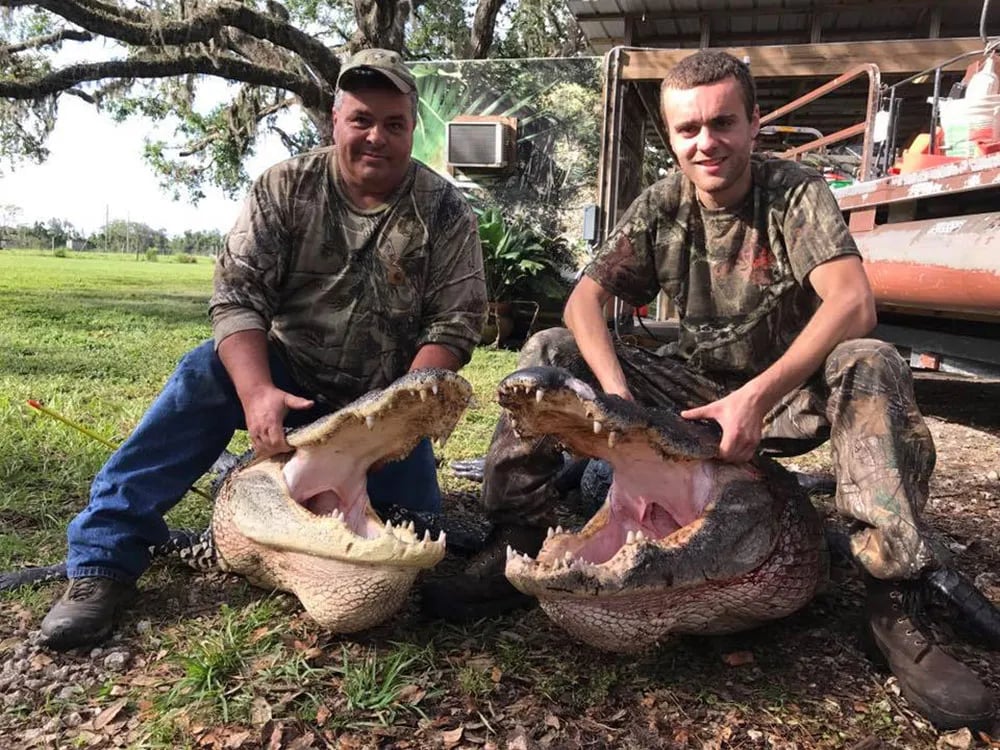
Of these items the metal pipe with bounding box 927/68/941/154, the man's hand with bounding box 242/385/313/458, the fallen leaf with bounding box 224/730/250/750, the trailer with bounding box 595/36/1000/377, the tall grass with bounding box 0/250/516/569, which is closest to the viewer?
the fallen leaf with bounding box 224/730/250/750

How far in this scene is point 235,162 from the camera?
19.8 meters

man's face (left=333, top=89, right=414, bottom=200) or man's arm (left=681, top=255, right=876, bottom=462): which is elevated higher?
man's face (left=333, top=89, right=414, bottom=200)

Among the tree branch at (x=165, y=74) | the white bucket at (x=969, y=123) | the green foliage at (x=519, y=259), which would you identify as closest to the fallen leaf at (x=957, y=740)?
Result: the white bucket at (x=969, y=123)

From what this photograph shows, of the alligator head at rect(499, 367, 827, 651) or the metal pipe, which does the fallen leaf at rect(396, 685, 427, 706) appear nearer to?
the alligator head at rect(499, 367, 827, 651)

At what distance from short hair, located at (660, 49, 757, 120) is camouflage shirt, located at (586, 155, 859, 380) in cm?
27

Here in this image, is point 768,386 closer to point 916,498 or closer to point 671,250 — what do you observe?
point 916,498

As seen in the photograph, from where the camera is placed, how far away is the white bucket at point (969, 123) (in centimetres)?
356

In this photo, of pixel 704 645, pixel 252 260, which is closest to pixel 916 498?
pixel 704 645

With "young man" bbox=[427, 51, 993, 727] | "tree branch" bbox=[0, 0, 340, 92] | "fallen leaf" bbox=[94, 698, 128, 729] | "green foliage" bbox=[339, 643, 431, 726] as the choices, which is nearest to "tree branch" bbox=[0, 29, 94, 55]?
"tree branch" bbox=[0, 0, 340, 92]

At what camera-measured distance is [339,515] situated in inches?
85.0

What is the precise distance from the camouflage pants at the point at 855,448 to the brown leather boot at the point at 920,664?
0.33ft

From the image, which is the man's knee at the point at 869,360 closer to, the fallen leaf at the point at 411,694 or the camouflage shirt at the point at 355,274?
the camouflage shirt at the point at 355,274

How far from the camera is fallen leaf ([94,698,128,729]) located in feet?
6.09

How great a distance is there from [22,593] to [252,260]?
4.16ft
